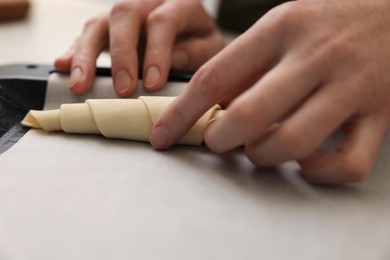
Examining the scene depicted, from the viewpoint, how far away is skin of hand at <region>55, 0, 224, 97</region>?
2.43 feet

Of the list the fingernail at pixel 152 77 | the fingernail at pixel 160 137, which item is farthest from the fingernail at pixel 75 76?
the fingernail at pixel 160 137

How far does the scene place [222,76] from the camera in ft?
1.81

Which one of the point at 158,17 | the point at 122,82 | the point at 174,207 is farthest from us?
the point at 158,17

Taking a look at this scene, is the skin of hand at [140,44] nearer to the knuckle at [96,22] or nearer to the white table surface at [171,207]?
the knuckle at [96,22]

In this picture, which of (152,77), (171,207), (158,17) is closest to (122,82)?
(152,77)

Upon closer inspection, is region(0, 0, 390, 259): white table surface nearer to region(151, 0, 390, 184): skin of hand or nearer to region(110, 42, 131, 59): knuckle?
region(151, 0, 390, 184): skin of hand

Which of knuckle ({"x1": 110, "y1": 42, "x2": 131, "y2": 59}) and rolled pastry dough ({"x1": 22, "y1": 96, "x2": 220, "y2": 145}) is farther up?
knuckle ({"x1": 110, "y1": 42, "x2": 131, "y2": 59})

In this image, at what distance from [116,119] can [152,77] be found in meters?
0.15

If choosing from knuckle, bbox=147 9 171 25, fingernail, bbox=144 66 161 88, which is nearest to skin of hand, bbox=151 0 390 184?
fingernail, bbox=144 66 161 88

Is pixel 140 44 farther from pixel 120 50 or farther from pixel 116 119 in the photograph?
pixel 116 119

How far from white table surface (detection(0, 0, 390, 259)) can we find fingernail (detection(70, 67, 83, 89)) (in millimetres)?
128

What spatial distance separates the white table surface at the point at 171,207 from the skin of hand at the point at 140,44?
0.15 meters

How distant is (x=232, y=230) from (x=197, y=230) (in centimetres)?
4

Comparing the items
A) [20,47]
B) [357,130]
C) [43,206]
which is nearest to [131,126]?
[43,206]
